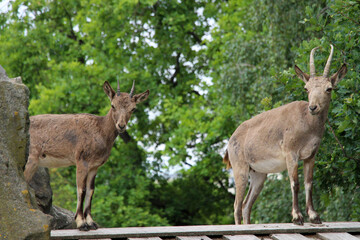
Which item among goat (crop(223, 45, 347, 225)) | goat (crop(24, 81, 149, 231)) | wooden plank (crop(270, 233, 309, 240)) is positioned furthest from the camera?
goat (crop(223, 45, 347, 225))

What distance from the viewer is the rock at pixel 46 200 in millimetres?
9680

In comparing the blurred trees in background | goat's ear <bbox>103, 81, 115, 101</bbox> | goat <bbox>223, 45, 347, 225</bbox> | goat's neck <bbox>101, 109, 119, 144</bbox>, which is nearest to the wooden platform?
goat <bbox>223, 45, 347, 225</bbox>

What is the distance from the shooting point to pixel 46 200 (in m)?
9.70

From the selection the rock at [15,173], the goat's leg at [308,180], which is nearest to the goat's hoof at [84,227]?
the rock at [15,173]

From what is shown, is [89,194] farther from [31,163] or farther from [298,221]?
[298,221]

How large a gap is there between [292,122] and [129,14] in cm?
1447

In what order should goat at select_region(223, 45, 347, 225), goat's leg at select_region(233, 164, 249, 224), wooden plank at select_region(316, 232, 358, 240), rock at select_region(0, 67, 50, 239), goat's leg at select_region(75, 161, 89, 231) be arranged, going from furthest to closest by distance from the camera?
goat's leg at select_region(233, 164, 249, 224)
goat at select_region(223, 45, 347, 225)
goat's leg at select_region(75, 161, 89, 231)
wooden plank at select_region(316, 232, 358, 240)
rock at select_region(0, 67, 50, 239)

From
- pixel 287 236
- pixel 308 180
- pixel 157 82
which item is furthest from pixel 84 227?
pixel 157 82

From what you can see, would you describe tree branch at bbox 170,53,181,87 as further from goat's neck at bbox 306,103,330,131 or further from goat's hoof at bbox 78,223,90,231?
goat's hoof at bbox 78,223,90,231

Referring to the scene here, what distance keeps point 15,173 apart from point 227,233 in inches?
119

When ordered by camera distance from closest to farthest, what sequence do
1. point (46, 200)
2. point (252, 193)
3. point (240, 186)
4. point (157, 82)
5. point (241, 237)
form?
point (241, 237)
point (240, 186)
point (46, 200)
point (252, 193)
point (157, 82)

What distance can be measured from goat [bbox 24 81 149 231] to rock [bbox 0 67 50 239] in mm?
2474

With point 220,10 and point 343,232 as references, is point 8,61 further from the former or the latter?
point 343,232

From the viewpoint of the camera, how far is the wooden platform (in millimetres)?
7188
